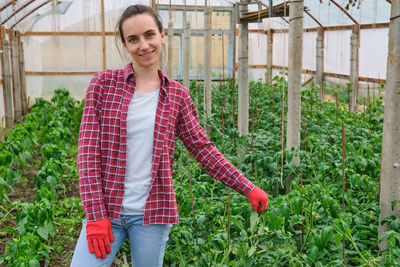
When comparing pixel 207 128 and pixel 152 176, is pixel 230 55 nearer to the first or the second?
pixel 207 128

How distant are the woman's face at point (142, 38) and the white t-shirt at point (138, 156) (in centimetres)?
18

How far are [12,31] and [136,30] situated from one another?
27.6 feet

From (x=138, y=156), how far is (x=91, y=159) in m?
0.18

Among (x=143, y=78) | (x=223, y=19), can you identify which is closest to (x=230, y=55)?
(x=223, y=19)

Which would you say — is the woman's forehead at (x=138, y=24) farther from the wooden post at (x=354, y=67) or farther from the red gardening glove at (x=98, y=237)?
the wooden post at (x=354, y=67)

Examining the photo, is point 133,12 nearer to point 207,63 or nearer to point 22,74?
point 207,63

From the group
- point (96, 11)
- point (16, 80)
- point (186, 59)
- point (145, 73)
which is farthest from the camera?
point (96, 11)

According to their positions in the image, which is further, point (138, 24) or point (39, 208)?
point (39, 208)

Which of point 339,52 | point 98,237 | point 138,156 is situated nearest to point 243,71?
point 138,156

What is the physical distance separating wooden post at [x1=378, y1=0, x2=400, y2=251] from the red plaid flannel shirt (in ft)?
3.98

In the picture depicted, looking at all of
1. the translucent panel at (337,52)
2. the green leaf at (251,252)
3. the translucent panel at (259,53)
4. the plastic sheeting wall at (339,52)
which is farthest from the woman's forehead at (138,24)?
the translucent panel at (259,53)

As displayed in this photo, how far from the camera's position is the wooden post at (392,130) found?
2400 millimetres

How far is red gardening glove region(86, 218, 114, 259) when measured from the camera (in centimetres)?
164

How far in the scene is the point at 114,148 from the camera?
1763mm
